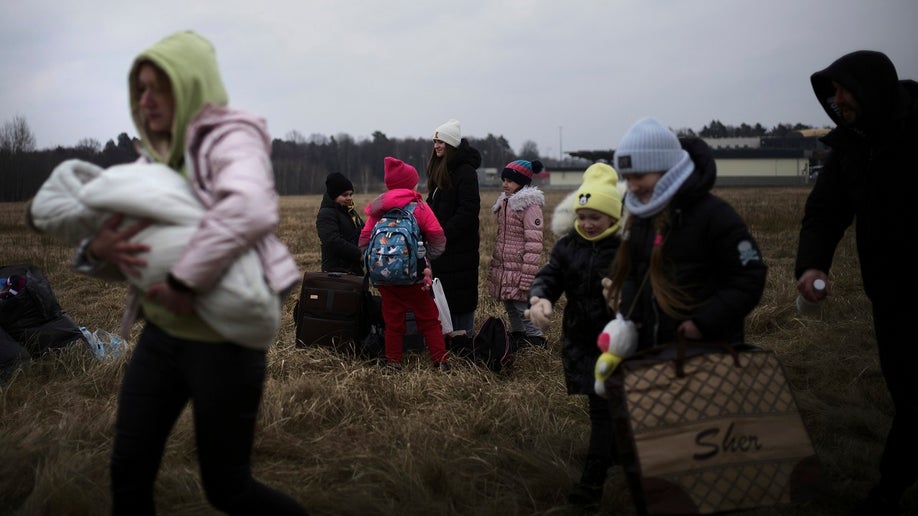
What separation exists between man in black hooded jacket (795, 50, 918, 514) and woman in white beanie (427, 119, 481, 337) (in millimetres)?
3188

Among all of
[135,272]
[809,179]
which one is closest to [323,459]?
[135,272]

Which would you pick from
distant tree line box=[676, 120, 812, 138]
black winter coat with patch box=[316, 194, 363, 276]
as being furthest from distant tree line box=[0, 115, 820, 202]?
black winter coat with patch box=[316, 194, 363, 276]

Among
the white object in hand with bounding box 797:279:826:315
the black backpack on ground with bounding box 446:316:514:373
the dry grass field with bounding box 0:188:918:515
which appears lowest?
the dry grass field with bounding box 0:188:918:515

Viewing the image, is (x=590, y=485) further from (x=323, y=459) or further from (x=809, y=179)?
(x=809, y=179)

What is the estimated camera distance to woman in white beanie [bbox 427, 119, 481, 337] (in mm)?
6195

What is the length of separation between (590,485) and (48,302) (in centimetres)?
459

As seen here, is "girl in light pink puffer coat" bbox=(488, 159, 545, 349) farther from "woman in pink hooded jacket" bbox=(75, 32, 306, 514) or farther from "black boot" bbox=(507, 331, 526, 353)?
"woman in pink hooded jacket" bbox=(75, 32, 306, 514)

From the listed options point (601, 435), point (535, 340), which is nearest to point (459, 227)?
point (535, 340)

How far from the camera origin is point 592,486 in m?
3.53

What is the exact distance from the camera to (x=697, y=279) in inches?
117

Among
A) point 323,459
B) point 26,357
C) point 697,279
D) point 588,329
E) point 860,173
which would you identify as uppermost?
point 860,173

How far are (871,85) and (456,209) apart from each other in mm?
Result: 3513

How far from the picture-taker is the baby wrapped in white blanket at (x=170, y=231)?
2275mm

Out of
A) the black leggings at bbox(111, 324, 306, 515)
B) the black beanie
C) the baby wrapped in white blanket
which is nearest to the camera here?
the baby wrapped in white blanket
